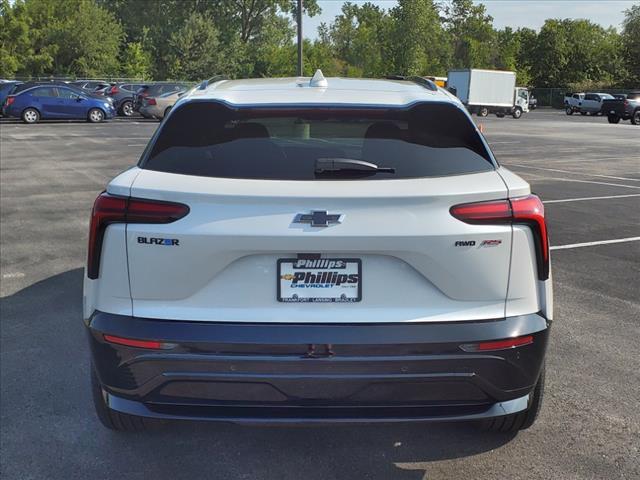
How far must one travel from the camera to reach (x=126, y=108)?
3497 centimetres

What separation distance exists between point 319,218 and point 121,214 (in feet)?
2.64

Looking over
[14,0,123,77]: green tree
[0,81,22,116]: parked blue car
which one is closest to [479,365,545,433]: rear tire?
[0,81,22,116]: parked blue car

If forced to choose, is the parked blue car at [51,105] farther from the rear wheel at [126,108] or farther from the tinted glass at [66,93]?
the rear wheel at [126,108]

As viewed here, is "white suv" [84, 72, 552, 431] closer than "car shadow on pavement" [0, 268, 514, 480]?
Yes

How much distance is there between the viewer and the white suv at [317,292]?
260 centimetres

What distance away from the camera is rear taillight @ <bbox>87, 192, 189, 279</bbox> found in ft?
8.61

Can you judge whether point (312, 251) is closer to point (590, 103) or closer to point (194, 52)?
point (590, 103)

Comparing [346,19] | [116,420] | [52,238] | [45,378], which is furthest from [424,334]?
[346,19]

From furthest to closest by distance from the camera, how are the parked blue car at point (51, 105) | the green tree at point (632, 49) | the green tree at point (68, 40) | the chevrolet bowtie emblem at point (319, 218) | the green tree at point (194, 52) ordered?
the green tree at point (632, 49) < the green tree at point (194, 52) < the green tree at point (68, 40) < the parked blue car at point (51, 105) < the chevrolet bowtie emblem at point (319, 218)

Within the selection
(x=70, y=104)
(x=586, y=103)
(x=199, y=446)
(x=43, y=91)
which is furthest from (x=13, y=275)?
(x=586, y=103)

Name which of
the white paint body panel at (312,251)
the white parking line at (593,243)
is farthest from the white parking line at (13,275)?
the white parking line at (593,243)

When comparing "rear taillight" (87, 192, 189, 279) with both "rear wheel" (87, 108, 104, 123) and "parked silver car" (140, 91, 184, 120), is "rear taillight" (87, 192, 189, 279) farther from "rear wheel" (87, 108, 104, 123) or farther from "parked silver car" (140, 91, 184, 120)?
"parked silver car" (140, 91, 184, 120)

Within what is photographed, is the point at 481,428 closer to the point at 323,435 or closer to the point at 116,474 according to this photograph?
the point at 323,435

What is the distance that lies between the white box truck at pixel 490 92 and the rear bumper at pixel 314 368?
4848 centimetres
